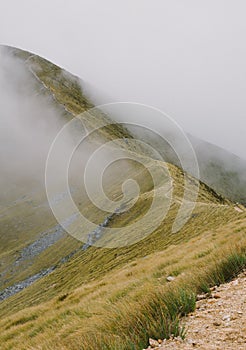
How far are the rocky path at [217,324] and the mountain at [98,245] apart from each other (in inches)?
9.3

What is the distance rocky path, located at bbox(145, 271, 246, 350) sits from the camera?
443cm

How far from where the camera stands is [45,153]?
159 metres

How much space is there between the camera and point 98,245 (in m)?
58.2

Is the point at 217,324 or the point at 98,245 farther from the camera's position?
the point at 98,245

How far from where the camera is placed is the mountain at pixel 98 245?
6398mm

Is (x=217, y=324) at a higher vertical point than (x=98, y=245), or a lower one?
higher

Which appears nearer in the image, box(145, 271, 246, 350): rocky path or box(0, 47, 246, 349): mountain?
box(145, 271, 246, 350): rocky path

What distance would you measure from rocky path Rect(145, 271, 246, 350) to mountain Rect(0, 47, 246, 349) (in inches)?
9.3

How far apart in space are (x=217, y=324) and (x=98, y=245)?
54.3m

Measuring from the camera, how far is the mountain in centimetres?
640

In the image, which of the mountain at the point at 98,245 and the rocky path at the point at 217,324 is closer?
the rocky path at the point at 217,324

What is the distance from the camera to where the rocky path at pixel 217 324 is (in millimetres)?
4433

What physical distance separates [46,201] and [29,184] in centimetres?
2372

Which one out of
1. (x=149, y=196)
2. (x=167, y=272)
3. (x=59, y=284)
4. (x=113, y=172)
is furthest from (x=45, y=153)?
(x=167, y=272)
